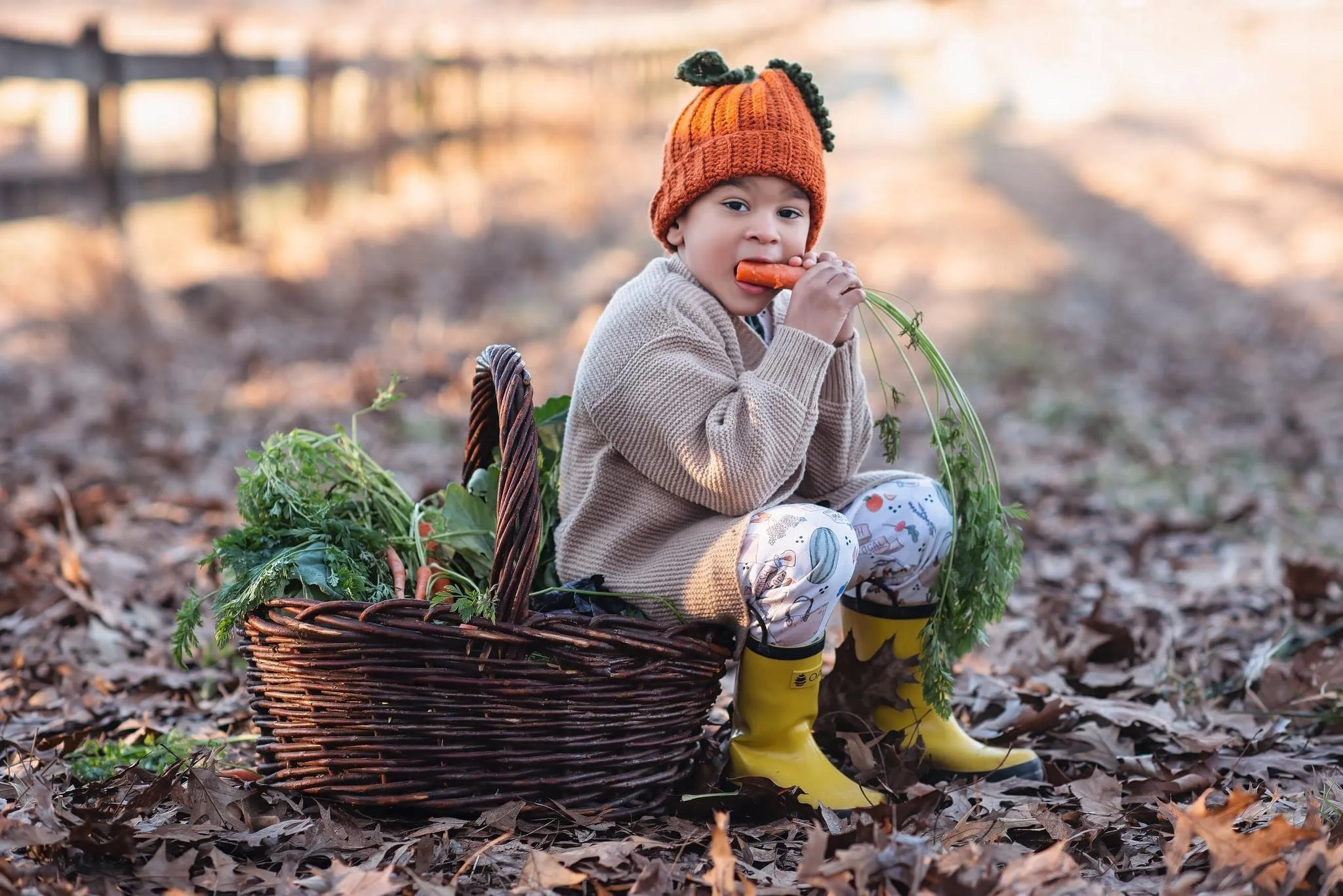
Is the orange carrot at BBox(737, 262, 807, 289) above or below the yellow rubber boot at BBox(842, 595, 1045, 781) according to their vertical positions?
above

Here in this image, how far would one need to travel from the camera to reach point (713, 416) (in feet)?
8.49

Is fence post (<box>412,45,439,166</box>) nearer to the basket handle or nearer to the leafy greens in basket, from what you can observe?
the leafy greens in basket

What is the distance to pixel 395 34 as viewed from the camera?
13.9 meters

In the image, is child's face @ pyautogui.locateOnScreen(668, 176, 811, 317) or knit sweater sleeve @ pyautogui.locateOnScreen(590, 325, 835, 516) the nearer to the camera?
knit sweater sleeve @ pyautogui.locateOnScreen(590, 325, 835, 516)

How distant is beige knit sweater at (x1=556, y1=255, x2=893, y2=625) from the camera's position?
2.57 m

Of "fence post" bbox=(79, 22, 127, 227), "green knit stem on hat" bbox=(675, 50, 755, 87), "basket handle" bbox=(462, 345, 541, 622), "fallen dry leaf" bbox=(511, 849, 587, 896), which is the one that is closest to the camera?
"fallen dry leaf" bbox=(511, 849, 587, 896)

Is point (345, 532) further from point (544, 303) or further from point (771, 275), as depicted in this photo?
point (544, 303)

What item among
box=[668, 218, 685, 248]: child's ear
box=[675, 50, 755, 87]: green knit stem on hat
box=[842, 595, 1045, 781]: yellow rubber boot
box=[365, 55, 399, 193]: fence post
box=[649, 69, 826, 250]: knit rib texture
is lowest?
box=[842, 595, 1045, 781]: yellow rubber boot

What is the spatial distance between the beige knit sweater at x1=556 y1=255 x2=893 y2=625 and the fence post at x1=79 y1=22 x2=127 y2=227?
20.4 feet

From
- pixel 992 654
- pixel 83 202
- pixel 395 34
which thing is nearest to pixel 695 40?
pixel 395 34

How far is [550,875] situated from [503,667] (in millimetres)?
383

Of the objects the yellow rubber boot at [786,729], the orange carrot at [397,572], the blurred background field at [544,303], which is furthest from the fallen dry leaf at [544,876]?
the blurred background field at [544,303]

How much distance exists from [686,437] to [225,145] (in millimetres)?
Answer: 8065

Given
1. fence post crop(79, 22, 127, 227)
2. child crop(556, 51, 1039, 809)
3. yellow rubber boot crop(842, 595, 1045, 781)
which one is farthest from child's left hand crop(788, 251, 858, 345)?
fence post crop(79, 22, 127, 227)
